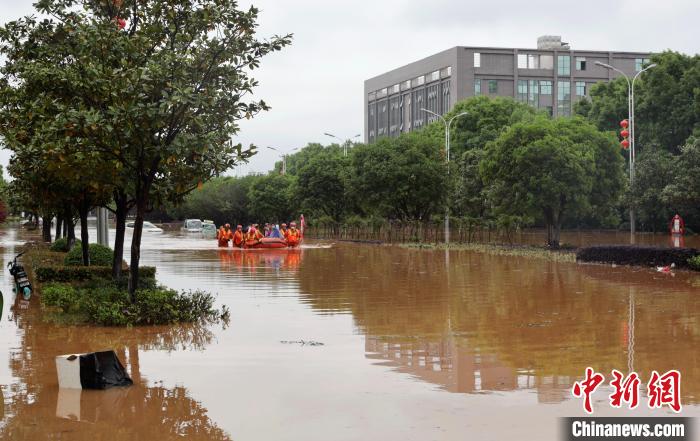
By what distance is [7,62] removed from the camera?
17.4 m

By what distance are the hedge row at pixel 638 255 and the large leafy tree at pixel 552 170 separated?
7.12 m

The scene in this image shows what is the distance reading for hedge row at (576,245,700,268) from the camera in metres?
24.0

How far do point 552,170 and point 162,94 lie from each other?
81.0 feet

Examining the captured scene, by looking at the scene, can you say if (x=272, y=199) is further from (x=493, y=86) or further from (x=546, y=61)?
(x=546, y=61)

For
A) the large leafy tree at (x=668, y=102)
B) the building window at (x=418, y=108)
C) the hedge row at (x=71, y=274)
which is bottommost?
the hedge row at (x=71, y=274)

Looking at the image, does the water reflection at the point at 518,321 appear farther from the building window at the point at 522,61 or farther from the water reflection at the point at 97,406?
the building window at the point at 522,61

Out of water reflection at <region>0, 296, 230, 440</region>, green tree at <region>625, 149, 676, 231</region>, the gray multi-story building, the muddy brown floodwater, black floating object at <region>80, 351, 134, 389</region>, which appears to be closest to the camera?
water reflection at <region>0, 296, 230, 440</region>

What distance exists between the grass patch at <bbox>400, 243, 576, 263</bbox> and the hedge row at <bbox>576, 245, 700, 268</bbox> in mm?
1315

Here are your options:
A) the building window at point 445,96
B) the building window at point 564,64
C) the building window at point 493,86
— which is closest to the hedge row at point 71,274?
the building window at point 493,86

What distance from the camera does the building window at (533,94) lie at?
9394 centimetres

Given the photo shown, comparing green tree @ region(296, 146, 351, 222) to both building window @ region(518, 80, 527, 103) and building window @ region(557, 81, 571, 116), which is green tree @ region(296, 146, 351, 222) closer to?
building window @ region(518, 80, 527, 103)

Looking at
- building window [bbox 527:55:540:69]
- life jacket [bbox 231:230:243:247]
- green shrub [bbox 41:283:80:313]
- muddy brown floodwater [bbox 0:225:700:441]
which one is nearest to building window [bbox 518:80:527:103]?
building window [bbox 527:55:540:69]

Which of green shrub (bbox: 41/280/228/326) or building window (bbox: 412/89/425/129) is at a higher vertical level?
building window (bbox: 412/89/425/129)

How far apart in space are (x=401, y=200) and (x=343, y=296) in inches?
1182
